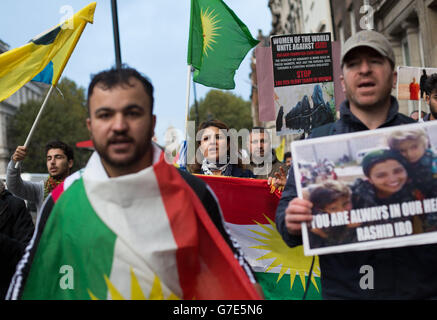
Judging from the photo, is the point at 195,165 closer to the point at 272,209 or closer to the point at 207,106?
the point at 272,209

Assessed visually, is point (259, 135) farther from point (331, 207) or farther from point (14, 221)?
point (331, 207)

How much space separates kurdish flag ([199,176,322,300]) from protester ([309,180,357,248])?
2.83m

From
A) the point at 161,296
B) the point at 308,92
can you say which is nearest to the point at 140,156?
the point at 161,296

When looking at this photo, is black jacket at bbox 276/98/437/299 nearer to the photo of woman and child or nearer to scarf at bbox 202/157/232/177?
the photo of woman and child

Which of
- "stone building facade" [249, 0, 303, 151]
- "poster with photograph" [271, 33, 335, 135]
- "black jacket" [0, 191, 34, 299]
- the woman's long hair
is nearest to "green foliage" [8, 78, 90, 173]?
"stone building facade" [249, 0, 303, 151]

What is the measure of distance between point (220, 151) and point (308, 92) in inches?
67.6

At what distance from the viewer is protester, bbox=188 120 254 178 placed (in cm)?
549

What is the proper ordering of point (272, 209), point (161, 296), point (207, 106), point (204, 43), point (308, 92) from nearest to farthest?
point (161, 296)
point (272, 209)
point (308, 92)
point (204, 43)
point (207, 106)

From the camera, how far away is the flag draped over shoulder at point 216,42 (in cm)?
698

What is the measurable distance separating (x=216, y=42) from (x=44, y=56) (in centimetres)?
233

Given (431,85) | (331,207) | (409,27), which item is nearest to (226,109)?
(409,27)

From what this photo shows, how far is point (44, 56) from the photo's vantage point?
5.79 meters

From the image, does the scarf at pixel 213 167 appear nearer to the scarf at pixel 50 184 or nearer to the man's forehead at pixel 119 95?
the scarf at pixel 50 184
